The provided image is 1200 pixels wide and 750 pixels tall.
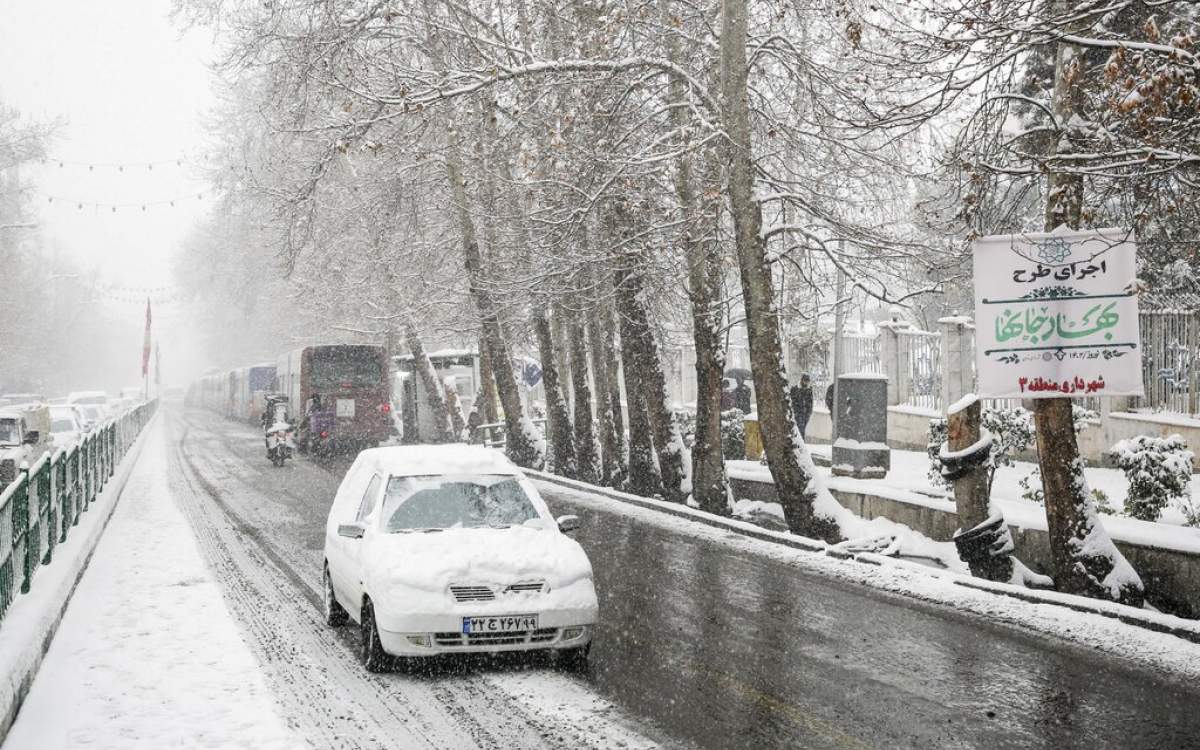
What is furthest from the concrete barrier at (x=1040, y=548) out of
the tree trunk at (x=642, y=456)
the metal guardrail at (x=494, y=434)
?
the metal guardrail at (x=494, y=434)

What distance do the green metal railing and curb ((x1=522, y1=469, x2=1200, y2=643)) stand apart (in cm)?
824

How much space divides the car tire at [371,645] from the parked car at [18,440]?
13874 millimetres

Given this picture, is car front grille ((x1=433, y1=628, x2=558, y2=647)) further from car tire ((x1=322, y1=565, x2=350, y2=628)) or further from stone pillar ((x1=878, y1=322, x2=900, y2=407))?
stone pillar ((x1=878, y1=322, x2=900, y2=407))

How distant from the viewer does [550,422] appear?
85.0ft

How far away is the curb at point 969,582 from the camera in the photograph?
8.86m

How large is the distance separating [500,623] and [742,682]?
1.71 m

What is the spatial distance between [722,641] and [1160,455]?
18.3 ft

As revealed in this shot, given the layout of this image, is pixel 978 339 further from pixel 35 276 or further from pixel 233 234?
pixel 35 276

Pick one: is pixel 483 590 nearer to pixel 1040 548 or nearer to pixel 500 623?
pixel 500 623

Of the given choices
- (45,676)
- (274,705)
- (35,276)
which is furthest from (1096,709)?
(35,276)

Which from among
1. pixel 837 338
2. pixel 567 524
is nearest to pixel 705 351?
pixel 837 338

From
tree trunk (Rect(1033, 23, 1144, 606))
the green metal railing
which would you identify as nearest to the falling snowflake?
tree trunk (Rect(1033, 23, 1144, 606))

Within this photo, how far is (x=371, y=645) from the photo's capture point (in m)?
8.03

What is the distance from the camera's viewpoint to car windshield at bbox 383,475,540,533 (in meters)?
8.72
